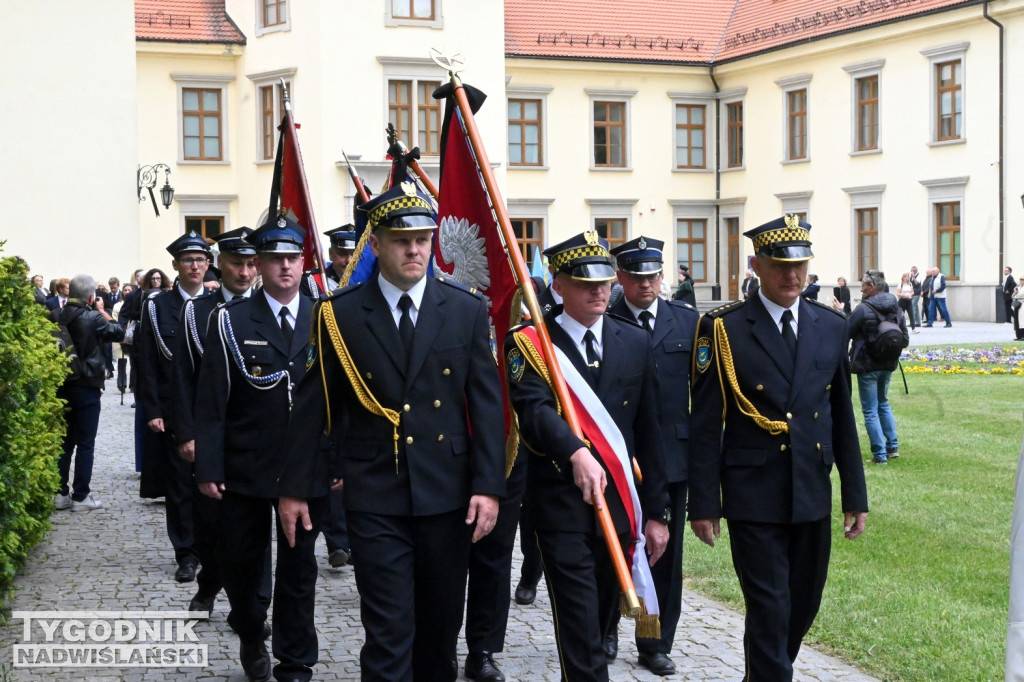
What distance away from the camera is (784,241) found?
18.9 feet

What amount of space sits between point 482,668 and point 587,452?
5.62 ft

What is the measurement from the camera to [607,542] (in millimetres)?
5473

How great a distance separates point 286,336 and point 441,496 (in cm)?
196

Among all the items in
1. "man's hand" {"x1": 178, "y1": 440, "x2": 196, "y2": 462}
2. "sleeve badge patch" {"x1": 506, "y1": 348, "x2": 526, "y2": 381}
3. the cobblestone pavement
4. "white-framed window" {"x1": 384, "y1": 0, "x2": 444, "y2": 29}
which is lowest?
the cobblestone pavement

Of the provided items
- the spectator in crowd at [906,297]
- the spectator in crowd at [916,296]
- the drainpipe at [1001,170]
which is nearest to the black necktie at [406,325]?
the spectator in crowd at [906,297]

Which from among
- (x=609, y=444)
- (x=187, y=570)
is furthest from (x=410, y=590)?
(x=187, y=570)

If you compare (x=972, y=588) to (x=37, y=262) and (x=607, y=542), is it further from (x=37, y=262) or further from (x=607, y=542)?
(x=37, y=262)

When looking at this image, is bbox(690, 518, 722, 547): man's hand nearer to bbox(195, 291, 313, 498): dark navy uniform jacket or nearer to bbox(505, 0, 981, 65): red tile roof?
bbox(195, 291, 313, 498): dark navy uniform jacket

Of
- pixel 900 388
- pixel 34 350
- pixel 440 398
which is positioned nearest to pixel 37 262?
pixel 900 388

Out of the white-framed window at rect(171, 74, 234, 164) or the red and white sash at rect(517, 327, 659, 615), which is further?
the white-framed window at rect(171, 74, 234, 164)

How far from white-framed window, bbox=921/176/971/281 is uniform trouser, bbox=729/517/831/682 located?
35333 millimetres

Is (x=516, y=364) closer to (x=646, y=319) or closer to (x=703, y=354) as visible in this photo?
(x=703, y=354)

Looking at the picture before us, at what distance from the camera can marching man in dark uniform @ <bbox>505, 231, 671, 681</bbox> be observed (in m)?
5.46

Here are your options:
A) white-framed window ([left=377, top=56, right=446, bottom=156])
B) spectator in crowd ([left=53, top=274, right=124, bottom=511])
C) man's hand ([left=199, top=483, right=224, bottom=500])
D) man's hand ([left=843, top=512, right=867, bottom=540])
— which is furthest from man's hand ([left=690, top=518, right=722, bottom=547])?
white-framed window ([left=377, top=56, right=446, bottom=156])
